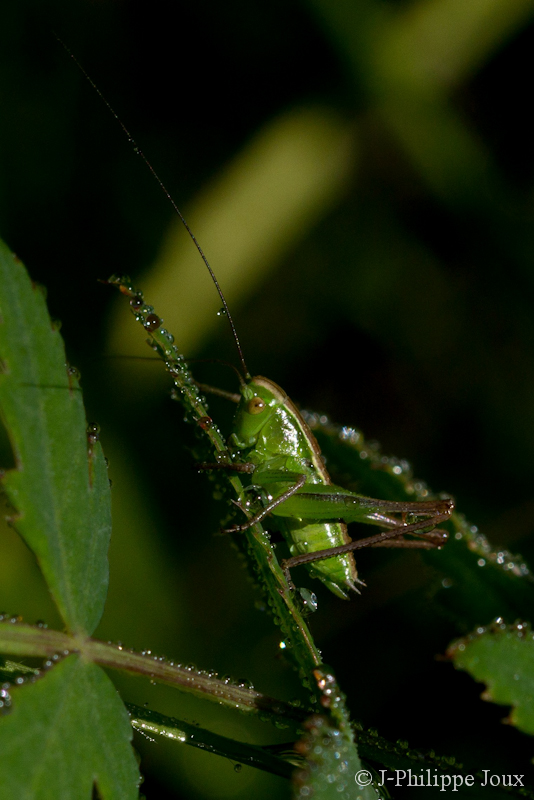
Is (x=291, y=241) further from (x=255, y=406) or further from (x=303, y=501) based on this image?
(x=303, y=501)

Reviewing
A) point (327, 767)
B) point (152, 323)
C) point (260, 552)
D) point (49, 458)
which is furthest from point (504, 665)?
point (152, 323)

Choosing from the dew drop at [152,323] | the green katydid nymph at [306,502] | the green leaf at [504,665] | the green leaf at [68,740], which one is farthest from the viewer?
the green katydid nymph at [306,502]

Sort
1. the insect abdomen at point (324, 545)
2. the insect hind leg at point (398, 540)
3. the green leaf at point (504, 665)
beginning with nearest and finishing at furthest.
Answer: the green leaf at point (504, 665) < the insect hind leg at point (398, 540) < the insect abdomen at point (324, 545)

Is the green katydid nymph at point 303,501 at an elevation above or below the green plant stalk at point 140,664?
above

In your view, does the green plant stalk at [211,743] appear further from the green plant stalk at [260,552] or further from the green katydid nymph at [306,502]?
the green katydid nymph at [306,502]

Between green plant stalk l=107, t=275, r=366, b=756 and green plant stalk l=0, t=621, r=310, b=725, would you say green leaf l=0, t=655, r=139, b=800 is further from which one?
green plant stalk l=107, t=275, r=366, b=756

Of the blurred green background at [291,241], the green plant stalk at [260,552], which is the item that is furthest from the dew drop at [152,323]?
the blurred green background at [291,241]
